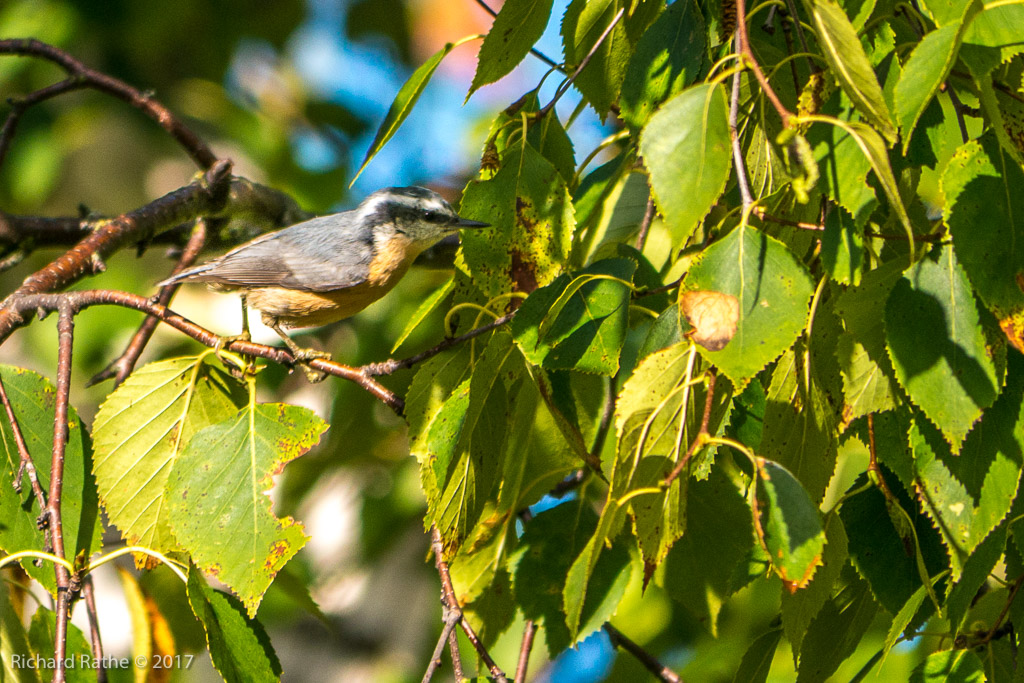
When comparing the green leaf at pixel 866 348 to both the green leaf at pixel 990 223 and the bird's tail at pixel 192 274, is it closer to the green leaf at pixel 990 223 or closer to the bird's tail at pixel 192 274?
the green leaf at pixel 990 223

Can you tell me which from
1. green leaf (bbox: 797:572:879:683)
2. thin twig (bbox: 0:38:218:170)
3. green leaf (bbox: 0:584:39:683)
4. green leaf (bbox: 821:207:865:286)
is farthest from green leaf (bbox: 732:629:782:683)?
thin twig (bbox: 0:38:218:170)

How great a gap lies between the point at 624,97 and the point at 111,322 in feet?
11.5

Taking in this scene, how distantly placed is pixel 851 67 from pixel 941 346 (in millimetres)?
382

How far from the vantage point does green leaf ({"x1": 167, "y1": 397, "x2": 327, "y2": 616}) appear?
4.88 ft

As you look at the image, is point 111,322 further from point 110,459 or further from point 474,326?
point 474,326

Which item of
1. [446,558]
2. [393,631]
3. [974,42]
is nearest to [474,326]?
[446,558]

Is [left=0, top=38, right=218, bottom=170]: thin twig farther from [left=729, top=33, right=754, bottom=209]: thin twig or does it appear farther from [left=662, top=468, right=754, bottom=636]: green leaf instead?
[left=729, top=33, right=754, bottom=209]: thin twig

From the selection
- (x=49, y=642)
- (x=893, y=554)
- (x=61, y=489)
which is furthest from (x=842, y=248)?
(x=49, y=642)

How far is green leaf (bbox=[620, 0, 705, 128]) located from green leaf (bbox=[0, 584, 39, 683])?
5.19 ft

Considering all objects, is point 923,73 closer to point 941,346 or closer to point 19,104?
point 941,346

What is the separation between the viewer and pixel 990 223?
1.11 meters

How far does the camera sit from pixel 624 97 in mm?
1406

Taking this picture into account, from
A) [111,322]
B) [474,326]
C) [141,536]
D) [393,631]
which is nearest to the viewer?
[474,326]

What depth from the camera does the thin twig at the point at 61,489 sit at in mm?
1363
